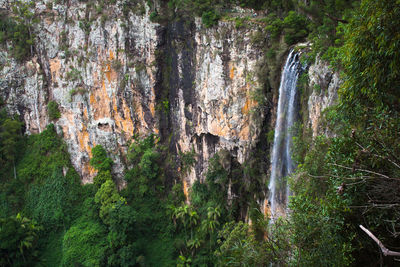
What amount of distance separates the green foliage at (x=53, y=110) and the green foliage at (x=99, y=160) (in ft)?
12.0

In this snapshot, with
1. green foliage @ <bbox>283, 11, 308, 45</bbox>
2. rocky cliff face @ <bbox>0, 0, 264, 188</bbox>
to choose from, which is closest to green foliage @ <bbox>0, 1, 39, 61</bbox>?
rocky cliff face @ <bbox>0, 0, 264, 188</bbox>

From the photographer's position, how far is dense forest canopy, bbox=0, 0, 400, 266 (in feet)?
12.2

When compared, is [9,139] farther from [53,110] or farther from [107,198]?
[107,198]

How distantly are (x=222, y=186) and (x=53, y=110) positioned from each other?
41.6 ft

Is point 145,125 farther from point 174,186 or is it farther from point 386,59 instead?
point 386,59

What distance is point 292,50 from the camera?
398 inches

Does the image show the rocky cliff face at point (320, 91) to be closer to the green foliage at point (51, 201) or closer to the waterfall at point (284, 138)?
the waterfall at point (284, 138)

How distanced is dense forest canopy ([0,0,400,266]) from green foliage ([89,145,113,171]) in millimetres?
66

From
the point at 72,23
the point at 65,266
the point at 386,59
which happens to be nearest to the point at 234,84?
the point at 386,59

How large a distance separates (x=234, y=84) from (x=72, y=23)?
12.0 meters

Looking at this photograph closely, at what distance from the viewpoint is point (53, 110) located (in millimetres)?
19531

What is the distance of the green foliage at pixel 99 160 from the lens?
18.8 metres

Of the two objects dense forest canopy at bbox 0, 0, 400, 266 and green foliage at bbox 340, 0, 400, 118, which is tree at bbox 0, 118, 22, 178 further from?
green foliage at bbox 340, 0, 400, 118

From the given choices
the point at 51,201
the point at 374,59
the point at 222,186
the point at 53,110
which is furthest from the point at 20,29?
the point at 374,59
